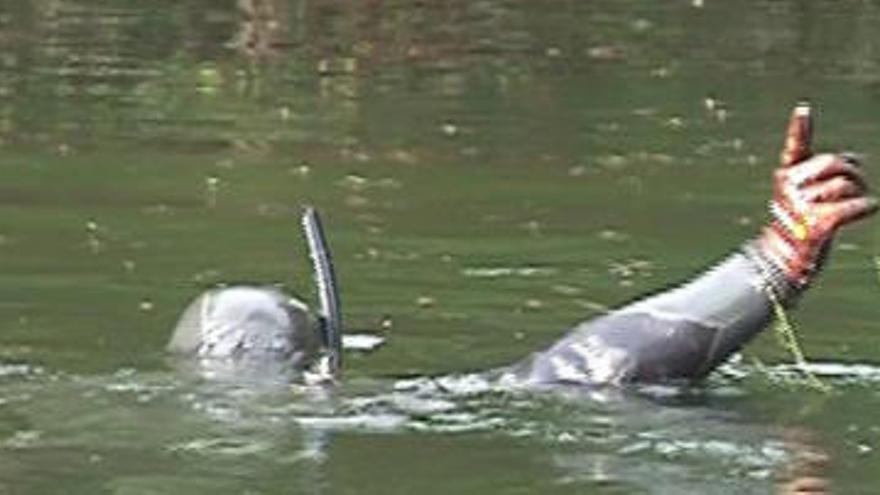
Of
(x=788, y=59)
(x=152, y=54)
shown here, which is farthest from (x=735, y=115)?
(x=152, y=54)

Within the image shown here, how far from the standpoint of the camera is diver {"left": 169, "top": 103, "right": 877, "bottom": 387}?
7820mm

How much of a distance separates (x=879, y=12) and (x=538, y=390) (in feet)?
45.3

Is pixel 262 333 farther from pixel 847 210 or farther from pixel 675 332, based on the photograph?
pixel 847 210

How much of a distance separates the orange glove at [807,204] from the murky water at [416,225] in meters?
0.51

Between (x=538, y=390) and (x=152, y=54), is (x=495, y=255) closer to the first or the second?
(x=538, y=390)

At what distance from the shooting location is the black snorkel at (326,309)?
820 cm

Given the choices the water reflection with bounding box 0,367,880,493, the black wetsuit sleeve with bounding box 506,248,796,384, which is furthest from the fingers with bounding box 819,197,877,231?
the water reflection with bounding box 0,367,880,493

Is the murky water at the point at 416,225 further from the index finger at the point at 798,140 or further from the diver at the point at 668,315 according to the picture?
the index finger at the point at 798,140

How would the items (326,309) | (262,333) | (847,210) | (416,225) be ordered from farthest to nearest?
1. (416,225)
2. (262,333)
3. (326,309)
4. (847,210)

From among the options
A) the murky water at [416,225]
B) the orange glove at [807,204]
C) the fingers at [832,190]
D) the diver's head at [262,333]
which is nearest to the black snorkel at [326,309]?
the diver's head at [262,333]

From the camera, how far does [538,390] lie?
8367 millimetres

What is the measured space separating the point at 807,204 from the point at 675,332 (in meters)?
0.62

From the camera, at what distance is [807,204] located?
7.79 metres

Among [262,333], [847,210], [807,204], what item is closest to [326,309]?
[262,333]
